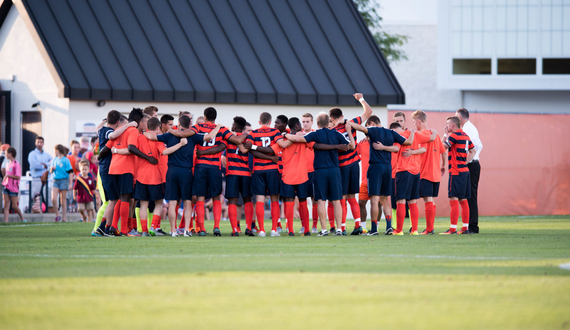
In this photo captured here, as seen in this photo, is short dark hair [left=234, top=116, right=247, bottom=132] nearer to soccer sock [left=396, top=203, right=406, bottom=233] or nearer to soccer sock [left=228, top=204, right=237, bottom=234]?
soccer sock [left=228, top=204, right=237, bottom=234]

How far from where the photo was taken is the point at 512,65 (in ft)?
124

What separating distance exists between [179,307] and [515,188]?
1935 centimetres

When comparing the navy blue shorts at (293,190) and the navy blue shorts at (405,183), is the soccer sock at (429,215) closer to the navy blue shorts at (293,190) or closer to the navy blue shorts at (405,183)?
the navy blue shorts at (405,183)

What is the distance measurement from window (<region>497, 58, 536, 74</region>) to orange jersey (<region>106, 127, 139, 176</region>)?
28.7m

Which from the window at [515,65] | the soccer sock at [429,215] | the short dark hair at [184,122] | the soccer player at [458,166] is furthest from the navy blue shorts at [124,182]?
the window at [515,65]

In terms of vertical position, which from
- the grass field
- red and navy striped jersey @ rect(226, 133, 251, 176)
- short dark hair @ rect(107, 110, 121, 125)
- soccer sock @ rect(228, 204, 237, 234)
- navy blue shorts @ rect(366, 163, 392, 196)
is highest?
short dark hair @ rect(107, 110, 121, 125)

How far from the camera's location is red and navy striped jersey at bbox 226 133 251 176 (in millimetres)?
12844

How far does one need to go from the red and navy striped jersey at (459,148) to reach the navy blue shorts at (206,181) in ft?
13.5

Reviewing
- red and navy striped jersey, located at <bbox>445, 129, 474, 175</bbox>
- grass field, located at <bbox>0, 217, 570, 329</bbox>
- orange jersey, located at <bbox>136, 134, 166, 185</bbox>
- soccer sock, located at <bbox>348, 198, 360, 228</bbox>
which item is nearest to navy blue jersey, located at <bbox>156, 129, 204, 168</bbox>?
orange jersey, located at <bbox>136, 134, 166, 185</bbox>

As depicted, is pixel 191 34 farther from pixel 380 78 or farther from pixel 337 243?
pixel 337 243

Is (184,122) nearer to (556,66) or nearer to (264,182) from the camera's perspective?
(264,182)

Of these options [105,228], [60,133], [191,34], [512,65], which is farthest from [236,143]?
[512,65]

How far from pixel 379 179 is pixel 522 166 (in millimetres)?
11783

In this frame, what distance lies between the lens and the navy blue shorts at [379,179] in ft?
41.7
